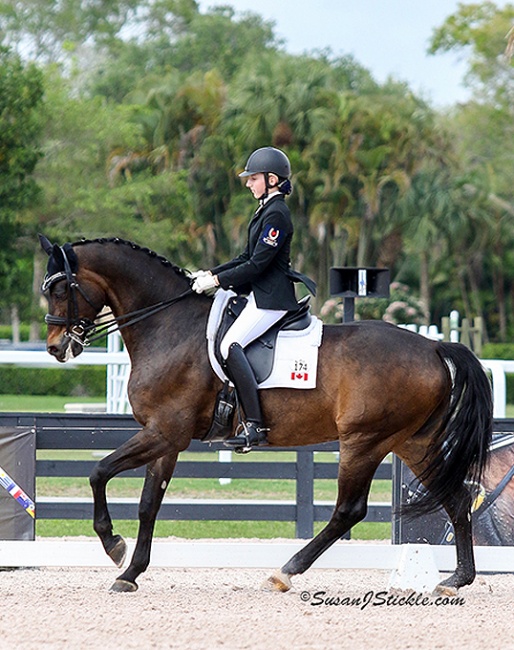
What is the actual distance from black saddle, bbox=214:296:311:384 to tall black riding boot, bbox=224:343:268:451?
8cm

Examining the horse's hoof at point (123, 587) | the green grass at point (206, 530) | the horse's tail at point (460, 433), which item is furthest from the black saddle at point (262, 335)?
the green grass at point (206, 530)

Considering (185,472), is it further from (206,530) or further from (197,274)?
(197,274)

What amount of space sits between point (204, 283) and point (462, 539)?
85.2 inches

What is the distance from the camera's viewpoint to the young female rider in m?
5.98

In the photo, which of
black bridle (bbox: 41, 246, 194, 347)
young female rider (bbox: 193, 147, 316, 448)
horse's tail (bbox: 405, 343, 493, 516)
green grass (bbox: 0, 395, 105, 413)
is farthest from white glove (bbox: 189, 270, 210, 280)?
green grass (bbox: 0, 395, 105, 413)

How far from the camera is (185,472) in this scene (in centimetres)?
845

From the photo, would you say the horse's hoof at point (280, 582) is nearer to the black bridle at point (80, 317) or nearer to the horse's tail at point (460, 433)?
the horse's tail at point (460, 433)

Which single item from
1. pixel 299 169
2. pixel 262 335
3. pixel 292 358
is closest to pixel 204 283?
pixel 262 335

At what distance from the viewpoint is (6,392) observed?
29.2 meters

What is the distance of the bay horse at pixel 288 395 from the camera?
6020 millimetres

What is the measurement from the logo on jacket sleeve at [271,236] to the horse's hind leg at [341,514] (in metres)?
1.30

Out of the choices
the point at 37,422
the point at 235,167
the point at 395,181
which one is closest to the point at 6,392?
the point at 235,167

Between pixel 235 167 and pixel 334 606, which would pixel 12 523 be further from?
pixel 235 167

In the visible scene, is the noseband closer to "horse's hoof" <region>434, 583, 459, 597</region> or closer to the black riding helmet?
the black riding helmet
